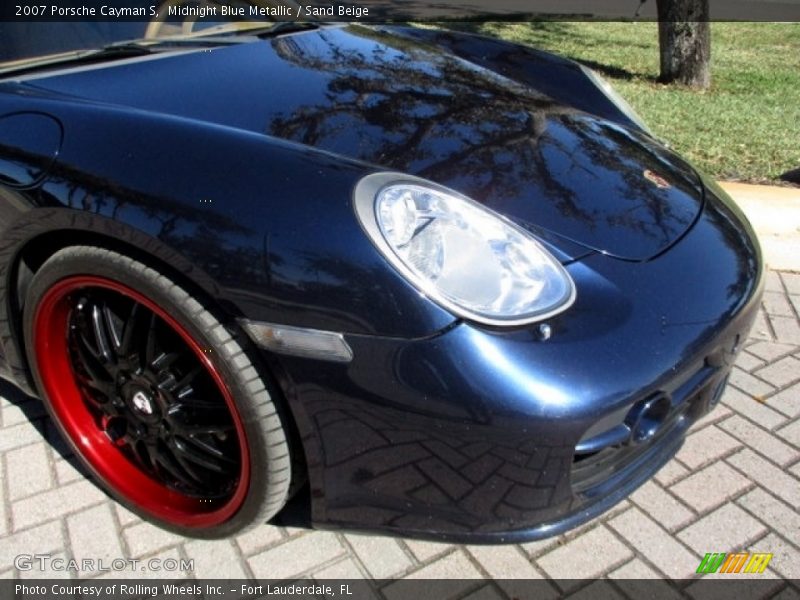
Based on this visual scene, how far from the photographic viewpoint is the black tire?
1.70m

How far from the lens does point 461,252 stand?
168 centimetres

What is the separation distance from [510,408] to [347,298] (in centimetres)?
41

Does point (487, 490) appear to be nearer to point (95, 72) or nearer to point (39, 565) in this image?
point (39, 565)

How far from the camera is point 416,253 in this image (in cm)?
162

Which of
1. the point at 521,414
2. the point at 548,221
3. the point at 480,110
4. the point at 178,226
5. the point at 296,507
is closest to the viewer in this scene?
the point at 521,414

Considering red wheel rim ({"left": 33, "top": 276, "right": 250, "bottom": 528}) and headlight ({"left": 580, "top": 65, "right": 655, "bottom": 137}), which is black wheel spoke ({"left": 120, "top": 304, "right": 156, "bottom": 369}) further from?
headlight ({"left": 580, "top": 65, "right": 655, "bottom": 137})

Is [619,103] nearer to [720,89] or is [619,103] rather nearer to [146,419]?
[146,419]

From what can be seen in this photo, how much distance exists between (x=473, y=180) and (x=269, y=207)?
591mm

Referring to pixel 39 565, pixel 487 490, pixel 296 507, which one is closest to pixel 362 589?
pixel 296 507

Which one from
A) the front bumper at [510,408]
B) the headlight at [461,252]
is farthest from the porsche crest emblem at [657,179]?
the headlight at [461,252]

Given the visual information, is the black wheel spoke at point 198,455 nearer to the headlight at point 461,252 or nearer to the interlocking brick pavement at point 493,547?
the interlocking brick pavement at point 493,547

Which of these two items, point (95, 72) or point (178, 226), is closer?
point (178, 226)

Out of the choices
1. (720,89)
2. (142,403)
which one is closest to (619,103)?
(142,403)

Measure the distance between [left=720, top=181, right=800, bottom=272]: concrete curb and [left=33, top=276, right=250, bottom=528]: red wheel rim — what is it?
286 cm
